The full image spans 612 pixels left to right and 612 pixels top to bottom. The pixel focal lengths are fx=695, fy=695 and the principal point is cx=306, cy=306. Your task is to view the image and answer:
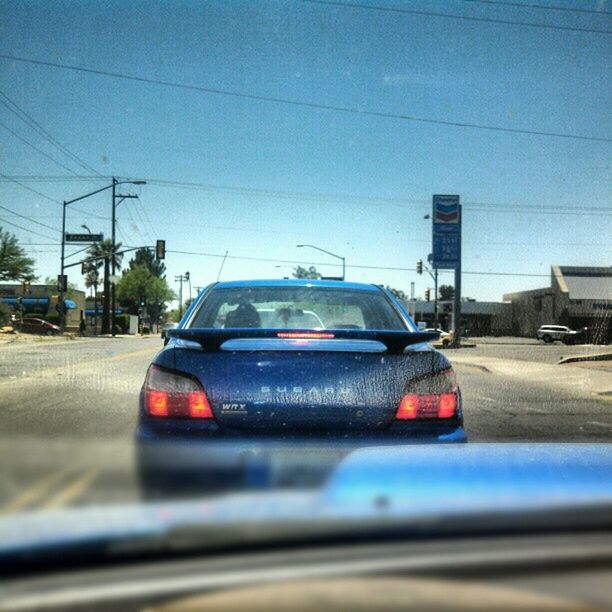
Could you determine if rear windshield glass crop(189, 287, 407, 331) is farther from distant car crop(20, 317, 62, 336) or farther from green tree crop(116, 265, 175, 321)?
green tree crop(116, 265, 175, 321)

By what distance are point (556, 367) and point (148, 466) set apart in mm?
17581

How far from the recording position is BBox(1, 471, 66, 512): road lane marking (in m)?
2.08

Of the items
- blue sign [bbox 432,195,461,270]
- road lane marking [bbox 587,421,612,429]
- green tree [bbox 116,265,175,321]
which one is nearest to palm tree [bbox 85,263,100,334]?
green tree [bbox 116,265,175,321]

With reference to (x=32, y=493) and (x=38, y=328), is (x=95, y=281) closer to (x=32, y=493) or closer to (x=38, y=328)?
(x=38, y=328)

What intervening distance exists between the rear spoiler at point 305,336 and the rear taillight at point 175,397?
0.20 meters

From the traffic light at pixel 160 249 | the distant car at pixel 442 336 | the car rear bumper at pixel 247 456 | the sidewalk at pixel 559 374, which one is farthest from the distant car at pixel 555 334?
the car rear bumper at pixel 247 456

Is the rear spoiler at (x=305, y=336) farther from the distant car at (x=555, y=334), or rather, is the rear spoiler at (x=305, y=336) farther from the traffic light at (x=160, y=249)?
the distant car at (x=555, y=334)

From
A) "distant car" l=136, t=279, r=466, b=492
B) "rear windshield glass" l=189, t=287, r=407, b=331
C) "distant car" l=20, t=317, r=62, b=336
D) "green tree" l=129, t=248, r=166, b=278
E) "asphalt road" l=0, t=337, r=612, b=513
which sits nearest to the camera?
"asphalt road" l=0, t=337, r=612, b=513

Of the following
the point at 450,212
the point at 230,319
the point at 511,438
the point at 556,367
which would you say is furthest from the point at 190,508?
the point at 450,212

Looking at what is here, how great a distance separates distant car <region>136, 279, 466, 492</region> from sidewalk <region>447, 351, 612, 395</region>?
10128 millimetres

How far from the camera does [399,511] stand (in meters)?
1.44

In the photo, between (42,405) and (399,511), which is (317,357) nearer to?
(399,511)

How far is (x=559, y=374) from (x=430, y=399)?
46.4ft

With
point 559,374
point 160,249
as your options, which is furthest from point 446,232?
point 559,374
